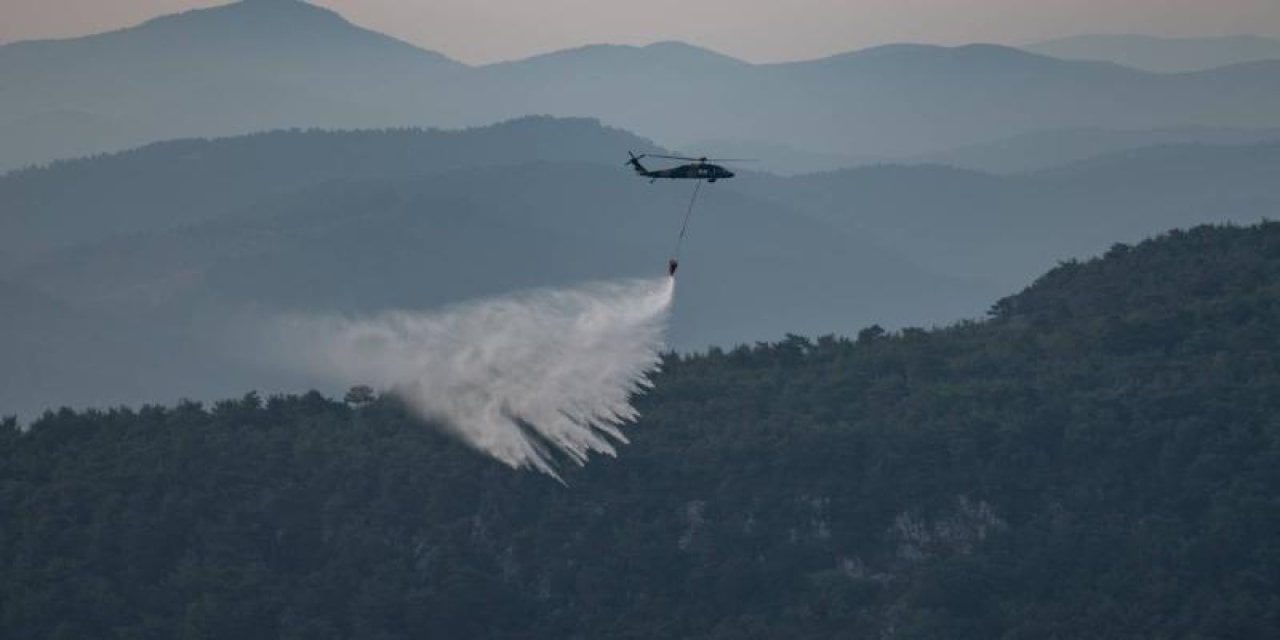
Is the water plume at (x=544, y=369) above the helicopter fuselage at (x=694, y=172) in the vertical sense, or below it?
below

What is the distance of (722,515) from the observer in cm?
9319

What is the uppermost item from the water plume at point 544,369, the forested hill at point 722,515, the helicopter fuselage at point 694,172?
the helicopter fuselage at point 694,172

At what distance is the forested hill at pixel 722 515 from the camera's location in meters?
85.1

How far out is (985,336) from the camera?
116438mm

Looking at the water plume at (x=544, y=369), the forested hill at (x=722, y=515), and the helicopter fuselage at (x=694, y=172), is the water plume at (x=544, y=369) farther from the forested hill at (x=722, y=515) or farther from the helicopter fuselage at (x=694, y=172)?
the helicopter fuselage at (x=694, y=172)

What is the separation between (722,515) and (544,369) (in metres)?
10.4

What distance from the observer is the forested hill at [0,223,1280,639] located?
279 ft

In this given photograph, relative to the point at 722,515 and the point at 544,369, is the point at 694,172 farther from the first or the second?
the point at 722,515

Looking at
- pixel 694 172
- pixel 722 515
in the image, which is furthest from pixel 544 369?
pixel 694 172

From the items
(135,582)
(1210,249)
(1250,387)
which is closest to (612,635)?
(135,582)

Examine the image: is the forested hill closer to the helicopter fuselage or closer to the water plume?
the water plume

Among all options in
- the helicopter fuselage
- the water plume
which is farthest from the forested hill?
the helicopter fuselage

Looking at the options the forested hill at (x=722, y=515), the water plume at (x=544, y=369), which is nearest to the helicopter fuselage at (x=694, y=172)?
the water plume at (x=544, y=369)

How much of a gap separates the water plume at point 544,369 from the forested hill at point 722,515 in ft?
5.15
